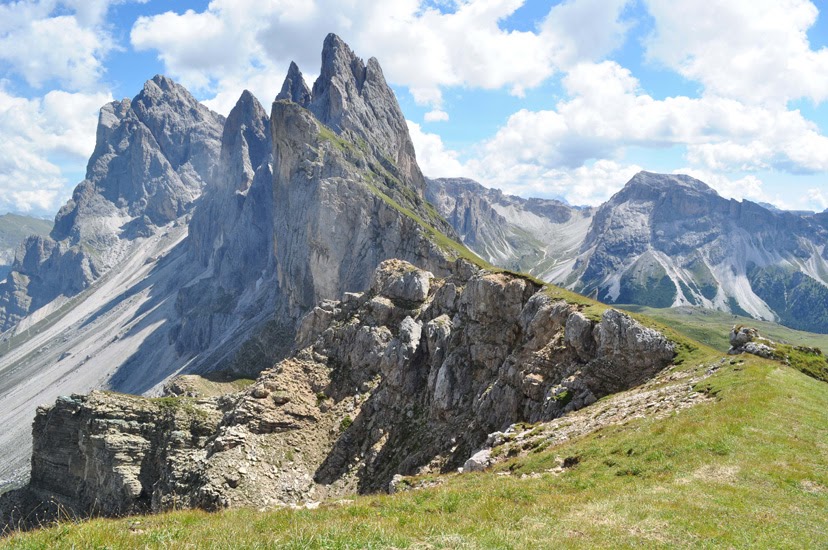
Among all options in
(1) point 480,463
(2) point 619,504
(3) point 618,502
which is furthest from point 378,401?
(2) point 619,504

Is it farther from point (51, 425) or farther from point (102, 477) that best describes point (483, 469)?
point (51, 425)

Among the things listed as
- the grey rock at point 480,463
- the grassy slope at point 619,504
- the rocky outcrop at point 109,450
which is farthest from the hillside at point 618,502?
the rocky outcrop at point 109,450

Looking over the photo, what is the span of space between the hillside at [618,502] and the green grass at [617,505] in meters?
0.06

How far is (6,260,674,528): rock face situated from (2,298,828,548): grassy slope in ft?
48.0

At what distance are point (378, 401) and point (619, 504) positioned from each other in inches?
1685

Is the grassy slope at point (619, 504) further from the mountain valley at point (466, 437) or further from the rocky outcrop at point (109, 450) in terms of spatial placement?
the rocky outcrop at point (109, 450)

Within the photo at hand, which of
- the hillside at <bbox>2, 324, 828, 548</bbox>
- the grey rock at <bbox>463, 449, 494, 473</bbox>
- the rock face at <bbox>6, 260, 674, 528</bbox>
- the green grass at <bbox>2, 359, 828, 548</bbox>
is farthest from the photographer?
the rock face at <bbox>6, 260, 674, 528</bbox>

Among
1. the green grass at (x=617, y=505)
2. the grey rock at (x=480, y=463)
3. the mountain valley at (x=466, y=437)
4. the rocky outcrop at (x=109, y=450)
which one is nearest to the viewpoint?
the green grass at (x=617, y=505)

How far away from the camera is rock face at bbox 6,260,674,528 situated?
4381 cm

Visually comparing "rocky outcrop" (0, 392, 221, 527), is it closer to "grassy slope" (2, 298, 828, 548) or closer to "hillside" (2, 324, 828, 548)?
"hillside" (2, 324, 828, 548)

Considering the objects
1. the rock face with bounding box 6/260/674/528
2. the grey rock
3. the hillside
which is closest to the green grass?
the hillside

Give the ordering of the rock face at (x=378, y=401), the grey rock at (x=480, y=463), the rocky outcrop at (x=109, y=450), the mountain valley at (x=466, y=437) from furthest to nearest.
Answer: the rocky outcrop at (x=109, y=450)
the rock face at (x=378, y=401)
the grey rock at (x=480, y=463)
the mountain valley at (x=466, y=437)

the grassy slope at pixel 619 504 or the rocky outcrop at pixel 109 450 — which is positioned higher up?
the grassy slope at pixel 619 504

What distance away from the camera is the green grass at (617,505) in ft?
44.5
